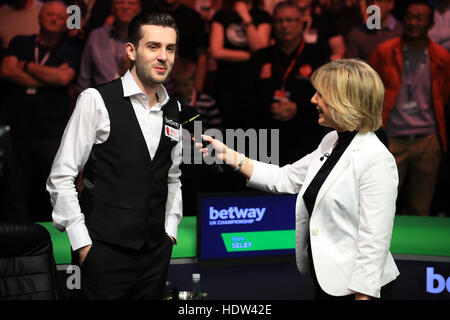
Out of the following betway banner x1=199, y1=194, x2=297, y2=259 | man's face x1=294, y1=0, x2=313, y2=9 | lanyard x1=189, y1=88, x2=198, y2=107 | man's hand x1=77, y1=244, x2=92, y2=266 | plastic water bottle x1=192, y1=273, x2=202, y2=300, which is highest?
man's face x1=294, y1=0, x2=313, y2=9

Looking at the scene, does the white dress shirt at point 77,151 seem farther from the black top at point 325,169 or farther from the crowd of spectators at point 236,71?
the crowd of spectators at point 236,71

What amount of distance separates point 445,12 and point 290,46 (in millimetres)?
1278

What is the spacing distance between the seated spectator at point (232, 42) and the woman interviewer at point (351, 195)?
2.36 m

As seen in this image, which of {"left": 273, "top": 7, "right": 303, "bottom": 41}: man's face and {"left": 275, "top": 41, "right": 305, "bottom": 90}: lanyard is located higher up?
{"left": 273, "top": 7, "right": 303, "bottom": 41}: man's face

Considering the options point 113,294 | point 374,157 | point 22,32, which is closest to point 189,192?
point 22,32

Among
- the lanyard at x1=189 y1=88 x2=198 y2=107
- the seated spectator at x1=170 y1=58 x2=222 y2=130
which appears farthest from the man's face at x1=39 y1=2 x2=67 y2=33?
the lanyard at x1=189 y1=88 x2=198 y2=107

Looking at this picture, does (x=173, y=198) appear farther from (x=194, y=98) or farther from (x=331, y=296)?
(x=194, y=98)

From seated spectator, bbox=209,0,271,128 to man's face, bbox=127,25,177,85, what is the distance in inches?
88.6

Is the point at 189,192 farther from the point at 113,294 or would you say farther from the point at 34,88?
the point at 113,294

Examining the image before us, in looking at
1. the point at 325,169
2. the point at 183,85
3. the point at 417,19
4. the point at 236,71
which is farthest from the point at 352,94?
the point at 417,19

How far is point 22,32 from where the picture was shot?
4695 millimetres

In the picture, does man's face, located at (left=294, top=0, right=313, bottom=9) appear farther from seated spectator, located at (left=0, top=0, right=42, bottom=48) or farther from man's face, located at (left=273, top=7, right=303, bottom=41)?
seated spectator, located at (left=0, top=0, right=42, bottom=48)

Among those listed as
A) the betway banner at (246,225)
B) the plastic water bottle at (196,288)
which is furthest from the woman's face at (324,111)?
the plastic water bottle at (196,288)

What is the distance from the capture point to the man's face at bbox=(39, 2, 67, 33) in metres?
4.58
